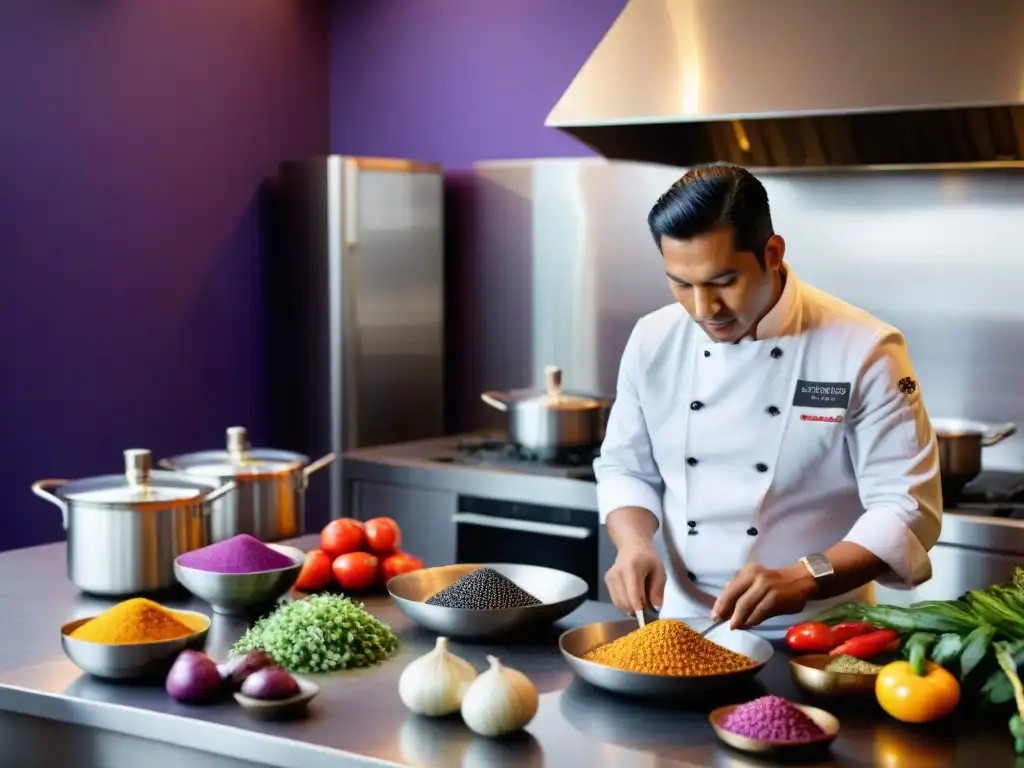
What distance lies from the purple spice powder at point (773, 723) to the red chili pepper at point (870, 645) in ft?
0.86

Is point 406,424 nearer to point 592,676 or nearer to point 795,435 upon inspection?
point 795,435

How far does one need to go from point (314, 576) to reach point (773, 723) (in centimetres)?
118

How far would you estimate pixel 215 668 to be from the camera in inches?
79.8

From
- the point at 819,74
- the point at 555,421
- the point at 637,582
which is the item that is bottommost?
the point at 637,582

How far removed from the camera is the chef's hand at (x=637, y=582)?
2.34 meters

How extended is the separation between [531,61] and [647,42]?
1371mm

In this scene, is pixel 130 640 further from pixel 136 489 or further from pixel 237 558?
pixel 136 489

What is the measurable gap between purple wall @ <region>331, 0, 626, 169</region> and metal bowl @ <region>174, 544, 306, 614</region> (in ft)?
8.49

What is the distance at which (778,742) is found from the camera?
5.73 feet

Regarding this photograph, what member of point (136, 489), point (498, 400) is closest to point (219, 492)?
point (136, 489)

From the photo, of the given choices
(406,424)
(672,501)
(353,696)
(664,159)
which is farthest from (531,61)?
(353,696)

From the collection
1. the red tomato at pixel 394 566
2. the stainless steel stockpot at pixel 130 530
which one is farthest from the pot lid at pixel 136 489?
the red tomato at pixel 394 566

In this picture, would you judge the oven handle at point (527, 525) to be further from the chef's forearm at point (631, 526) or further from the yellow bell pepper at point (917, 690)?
the yellow bell pepper at point (917, 690)

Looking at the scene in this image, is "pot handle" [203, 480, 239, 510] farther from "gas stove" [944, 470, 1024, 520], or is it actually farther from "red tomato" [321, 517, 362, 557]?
"gas stove" [944, 470, 1024, 520]
